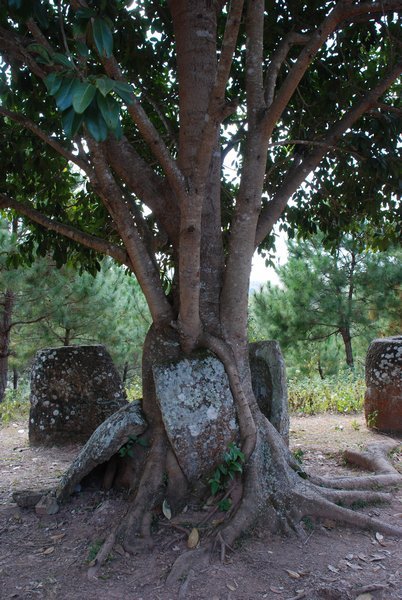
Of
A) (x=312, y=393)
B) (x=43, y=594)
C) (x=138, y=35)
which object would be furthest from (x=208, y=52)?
(x=312, y=393)

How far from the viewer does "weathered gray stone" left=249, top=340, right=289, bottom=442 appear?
4.60 metres

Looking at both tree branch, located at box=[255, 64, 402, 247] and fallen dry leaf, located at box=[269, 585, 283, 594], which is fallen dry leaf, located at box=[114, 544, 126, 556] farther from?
tree branch, located at box=[255, 64, 402, 247]

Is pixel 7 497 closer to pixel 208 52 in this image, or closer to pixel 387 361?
pixel 208 52

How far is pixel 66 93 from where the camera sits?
2061 mm

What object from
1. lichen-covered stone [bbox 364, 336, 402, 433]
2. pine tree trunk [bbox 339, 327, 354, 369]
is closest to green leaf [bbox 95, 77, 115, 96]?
lichen-covered stone [bbox 364, 336, 402, 433]

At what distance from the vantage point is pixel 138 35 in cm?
543

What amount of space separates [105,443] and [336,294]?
1231 centimetres

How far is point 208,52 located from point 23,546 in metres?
3.79

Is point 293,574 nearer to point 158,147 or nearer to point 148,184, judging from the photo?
point 158,147

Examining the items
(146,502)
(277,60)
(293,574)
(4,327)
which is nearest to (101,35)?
(277,60)

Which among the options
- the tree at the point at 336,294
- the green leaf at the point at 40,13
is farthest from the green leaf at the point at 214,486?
the tree at the point at 336,294

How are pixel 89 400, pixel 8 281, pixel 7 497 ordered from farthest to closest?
pixel 8 281 → pixel 89 400 → pixel 7 497

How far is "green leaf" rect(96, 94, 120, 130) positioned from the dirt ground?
2.41 m

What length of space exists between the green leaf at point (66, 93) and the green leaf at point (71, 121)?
0.03m
